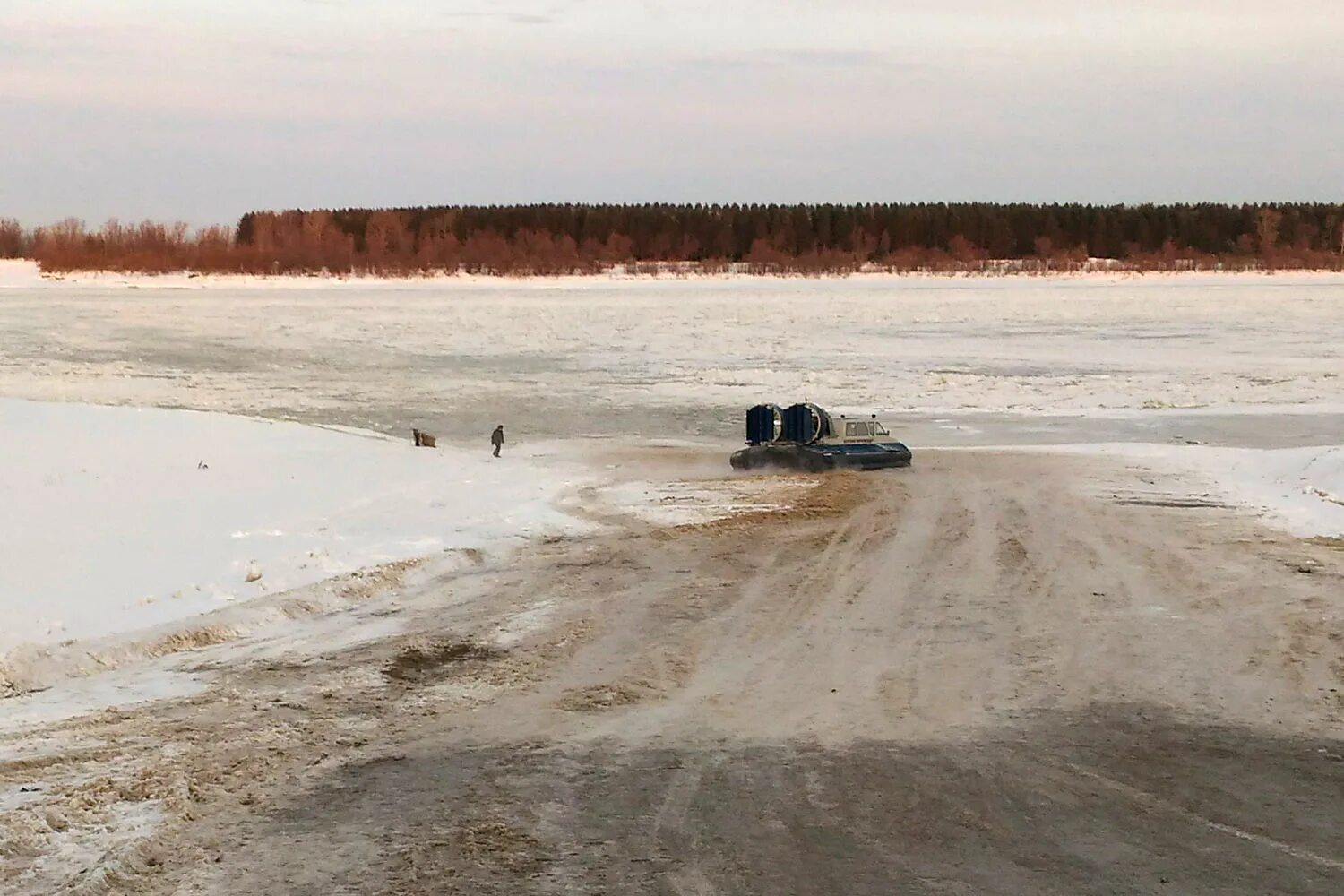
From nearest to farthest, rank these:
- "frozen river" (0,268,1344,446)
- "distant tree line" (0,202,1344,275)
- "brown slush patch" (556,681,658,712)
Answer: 1. "brown slush patch" (556,681,658,712)
2. "frozen river" (0,268,1344,446)
3. "distant tree line" (0,202,1344,275)

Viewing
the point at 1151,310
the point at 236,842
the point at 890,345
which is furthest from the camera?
the point at 1151,310

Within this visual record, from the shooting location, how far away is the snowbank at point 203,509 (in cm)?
1130

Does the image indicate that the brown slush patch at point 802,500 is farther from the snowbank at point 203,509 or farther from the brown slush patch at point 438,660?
the brown slush patch at point 438,660

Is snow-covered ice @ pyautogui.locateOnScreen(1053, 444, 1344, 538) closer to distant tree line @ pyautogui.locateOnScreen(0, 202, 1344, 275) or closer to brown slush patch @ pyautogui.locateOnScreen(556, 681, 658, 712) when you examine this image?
brown slush patch @ pyautogui.locateOnScreen(556, 681, 658, 712)

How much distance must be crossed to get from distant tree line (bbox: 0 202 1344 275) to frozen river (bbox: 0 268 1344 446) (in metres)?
71.3

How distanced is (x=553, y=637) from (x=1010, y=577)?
4618mm

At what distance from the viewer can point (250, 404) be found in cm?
3070

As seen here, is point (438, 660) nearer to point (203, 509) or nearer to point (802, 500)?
point (203, 509)

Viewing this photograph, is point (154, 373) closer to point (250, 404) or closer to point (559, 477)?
point (250, 404)

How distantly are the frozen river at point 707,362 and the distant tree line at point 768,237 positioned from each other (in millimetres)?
71254

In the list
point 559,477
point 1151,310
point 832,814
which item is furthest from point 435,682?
point 1151,310

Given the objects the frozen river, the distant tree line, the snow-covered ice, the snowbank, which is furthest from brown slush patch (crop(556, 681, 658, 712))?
the distant tree line

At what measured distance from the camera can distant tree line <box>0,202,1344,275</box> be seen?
143m

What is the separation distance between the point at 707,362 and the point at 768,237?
11657 cm
